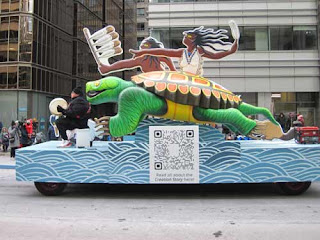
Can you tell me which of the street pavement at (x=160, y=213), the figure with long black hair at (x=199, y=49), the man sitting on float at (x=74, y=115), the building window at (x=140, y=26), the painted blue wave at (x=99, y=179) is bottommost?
the street pavement at (x=160, y=213)

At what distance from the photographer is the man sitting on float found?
25.8ft

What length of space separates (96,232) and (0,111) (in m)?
23.4

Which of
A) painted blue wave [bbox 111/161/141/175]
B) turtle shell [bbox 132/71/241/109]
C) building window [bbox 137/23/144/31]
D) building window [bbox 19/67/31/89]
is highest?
building window [bbox 137/23/144/31]

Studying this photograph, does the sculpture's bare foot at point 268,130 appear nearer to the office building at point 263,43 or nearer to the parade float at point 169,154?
the parade float at point 169,154

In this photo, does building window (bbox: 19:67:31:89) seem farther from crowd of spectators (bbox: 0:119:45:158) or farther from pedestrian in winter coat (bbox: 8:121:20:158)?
pedestrian in winter coat (bbox: 8:121:20:158)

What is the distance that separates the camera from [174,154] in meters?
7.28

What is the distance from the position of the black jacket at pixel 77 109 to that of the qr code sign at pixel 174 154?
5.66 feet

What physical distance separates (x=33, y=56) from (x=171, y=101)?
2107cm

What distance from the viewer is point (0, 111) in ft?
84.1

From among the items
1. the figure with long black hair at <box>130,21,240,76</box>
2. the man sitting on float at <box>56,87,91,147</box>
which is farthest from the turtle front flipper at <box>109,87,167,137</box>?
the figure with long black hair at <box>130,21,240,76</box>

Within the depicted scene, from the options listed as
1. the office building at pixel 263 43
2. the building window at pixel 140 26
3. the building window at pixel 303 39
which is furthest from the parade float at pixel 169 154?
the building window at pixel 140 26

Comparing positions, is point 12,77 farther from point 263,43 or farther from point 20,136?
point 263,43

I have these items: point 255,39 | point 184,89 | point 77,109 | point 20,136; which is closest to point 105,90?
point 77,109

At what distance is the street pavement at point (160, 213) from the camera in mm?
5117
